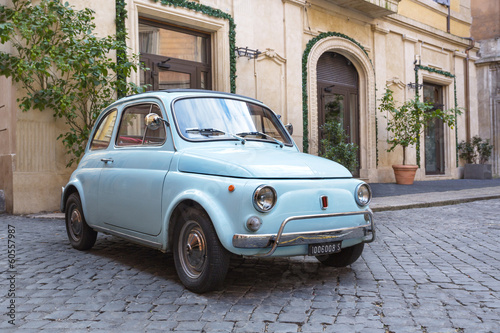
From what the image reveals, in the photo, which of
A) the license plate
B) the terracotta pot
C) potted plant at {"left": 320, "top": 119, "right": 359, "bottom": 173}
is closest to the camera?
the license plate

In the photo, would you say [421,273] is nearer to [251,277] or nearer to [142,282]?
[251,277]

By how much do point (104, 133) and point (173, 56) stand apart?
5969 millimetres

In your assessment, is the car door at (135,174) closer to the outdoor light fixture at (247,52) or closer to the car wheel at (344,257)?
the car wheel at (344,257)

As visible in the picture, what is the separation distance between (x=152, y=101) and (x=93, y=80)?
4287mm

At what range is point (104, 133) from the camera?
5.35 metres

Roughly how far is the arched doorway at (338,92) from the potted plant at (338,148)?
3.49 ft

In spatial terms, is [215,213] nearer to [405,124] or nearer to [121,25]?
[121,25]

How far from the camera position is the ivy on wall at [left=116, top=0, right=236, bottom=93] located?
943cm

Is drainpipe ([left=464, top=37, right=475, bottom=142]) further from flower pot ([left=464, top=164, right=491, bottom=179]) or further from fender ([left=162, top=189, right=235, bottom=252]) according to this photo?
fender ([left=162, top=189, right=235, bottom=252])

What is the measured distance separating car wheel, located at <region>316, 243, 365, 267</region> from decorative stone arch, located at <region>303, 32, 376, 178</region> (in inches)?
339

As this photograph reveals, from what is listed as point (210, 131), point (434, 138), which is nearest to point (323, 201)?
point (210, 131)

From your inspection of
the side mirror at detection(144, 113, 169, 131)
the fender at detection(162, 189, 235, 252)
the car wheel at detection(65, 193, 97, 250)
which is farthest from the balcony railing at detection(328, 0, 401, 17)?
the fender at detection(162, 189, 235, 252)

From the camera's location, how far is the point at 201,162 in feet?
12.6

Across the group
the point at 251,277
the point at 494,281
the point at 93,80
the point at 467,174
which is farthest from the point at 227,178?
the point at 467,174
